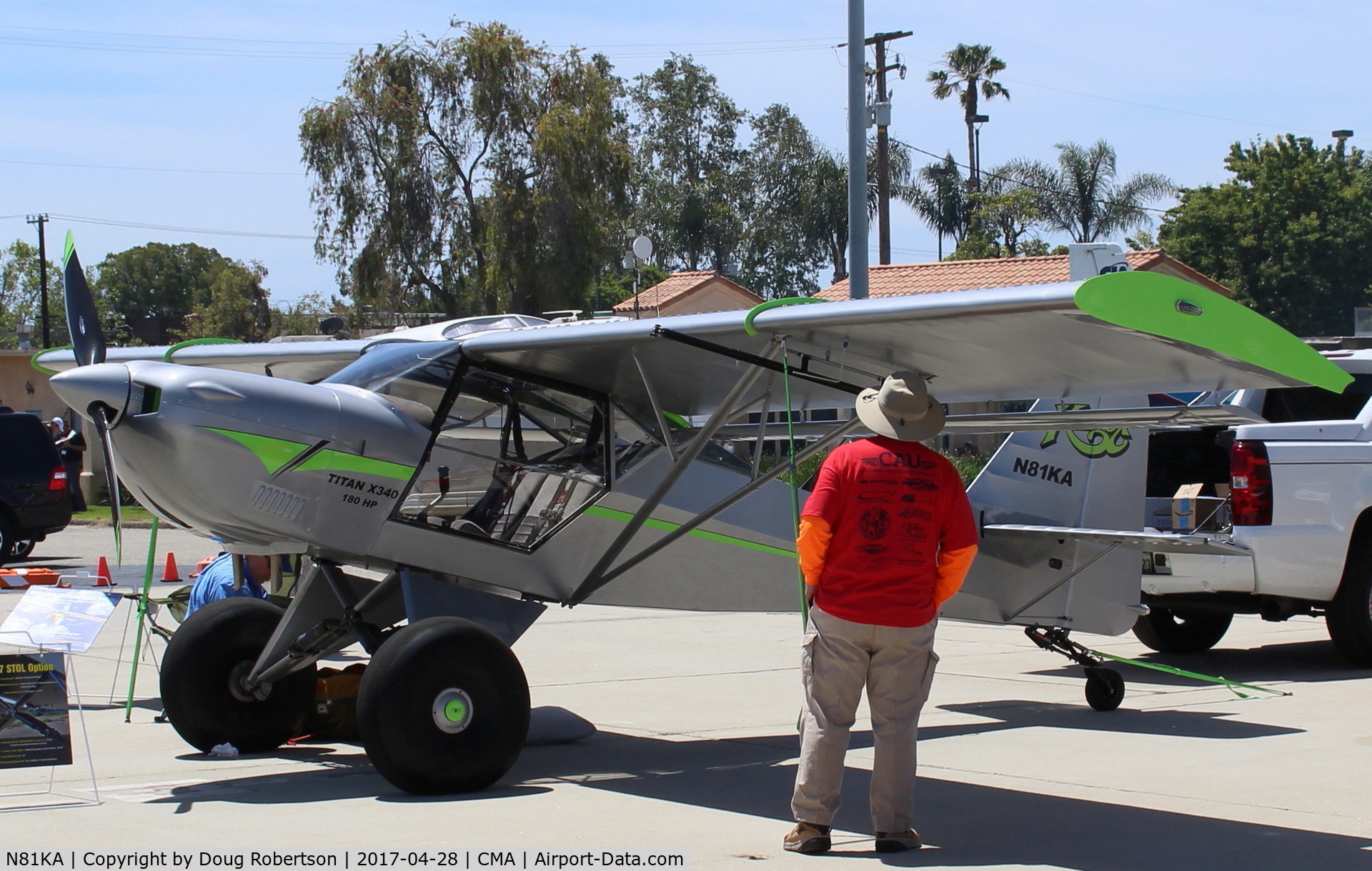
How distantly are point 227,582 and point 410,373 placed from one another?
7.97ft

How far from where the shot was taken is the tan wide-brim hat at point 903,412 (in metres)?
5.48

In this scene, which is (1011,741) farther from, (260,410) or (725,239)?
(725,239)

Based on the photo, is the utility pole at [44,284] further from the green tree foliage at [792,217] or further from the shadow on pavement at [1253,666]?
the shadow on pavement at [1253,666]

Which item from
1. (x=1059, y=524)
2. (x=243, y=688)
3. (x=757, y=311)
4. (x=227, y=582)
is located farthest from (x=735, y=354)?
(x=227, y=582)

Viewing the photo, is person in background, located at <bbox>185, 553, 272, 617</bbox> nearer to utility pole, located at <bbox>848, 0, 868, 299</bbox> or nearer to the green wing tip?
the green wing tip

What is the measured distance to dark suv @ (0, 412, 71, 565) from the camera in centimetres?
1980

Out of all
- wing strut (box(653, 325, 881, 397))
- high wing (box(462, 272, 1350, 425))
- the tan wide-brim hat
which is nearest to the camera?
high wing (box(462, 272, 1350, 425))

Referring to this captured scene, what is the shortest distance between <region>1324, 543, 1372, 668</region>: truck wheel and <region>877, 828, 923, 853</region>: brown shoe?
5758 millimetres

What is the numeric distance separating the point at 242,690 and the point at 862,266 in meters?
9.96

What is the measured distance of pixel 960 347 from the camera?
6484 millimetres

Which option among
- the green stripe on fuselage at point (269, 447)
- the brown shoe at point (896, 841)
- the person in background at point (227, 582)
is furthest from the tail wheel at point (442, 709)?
the person in background at point (227, 582)

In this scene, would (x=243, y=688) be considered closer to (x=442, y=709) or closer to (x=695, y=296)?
(x=442, y=709)

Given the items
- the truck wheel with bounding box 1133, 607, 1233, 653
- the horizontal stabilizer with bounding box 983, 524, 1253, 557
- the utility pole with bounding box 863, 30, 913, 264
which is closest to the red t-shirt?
the horizontal stabilizer with bounding box 983, 524, 1253, 557

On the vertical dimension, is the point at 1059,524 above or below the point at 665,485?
below
